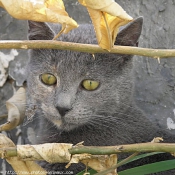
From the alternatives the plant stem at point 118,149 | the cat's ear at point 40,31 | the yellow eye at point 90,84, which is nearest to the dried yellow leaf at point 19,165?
the plant stem at point 118,149

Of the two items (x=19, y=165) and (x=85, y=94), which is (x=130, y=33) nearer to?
(x=85, y=94)

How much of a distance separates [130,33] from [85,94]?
1.14 ft

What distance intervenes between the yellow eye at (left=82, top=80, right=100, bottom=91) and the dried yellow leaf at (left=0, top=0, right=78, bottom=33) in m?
0.87

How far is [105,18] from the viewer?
3.40ft

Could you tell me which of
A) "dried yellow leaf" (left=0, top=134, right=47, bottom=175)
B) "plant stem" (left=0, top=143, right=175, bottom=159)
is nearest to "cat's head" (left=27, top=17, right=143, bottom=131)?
"dried yellow leaf" (left=0, top=134, right=47, bottom=175)

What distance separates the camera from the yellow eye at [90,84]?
189 cm

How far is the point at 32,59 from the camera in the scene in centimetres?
205

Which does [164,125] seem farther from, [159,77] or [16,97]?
[16,97]

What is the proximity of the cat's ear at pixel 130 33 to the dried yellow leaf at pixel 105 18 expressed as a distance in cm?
78

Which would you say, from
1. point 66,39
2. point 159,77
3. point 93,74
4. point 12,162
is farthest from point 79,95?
point 159,77

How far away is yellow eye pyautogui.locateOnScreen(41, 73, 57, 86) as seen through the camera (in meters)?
1.91

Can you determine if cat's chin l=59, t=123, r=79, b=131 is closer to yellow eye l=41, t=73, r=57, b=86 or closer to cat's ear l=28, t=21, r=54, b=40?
yellow eye l=41, t=73, r=57, b=86

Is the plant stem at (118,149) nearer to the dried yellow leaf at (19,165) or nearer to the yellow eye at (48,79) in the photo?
the dried yellow leaf at (19,165)

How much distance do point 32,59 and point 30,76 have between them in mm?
88
